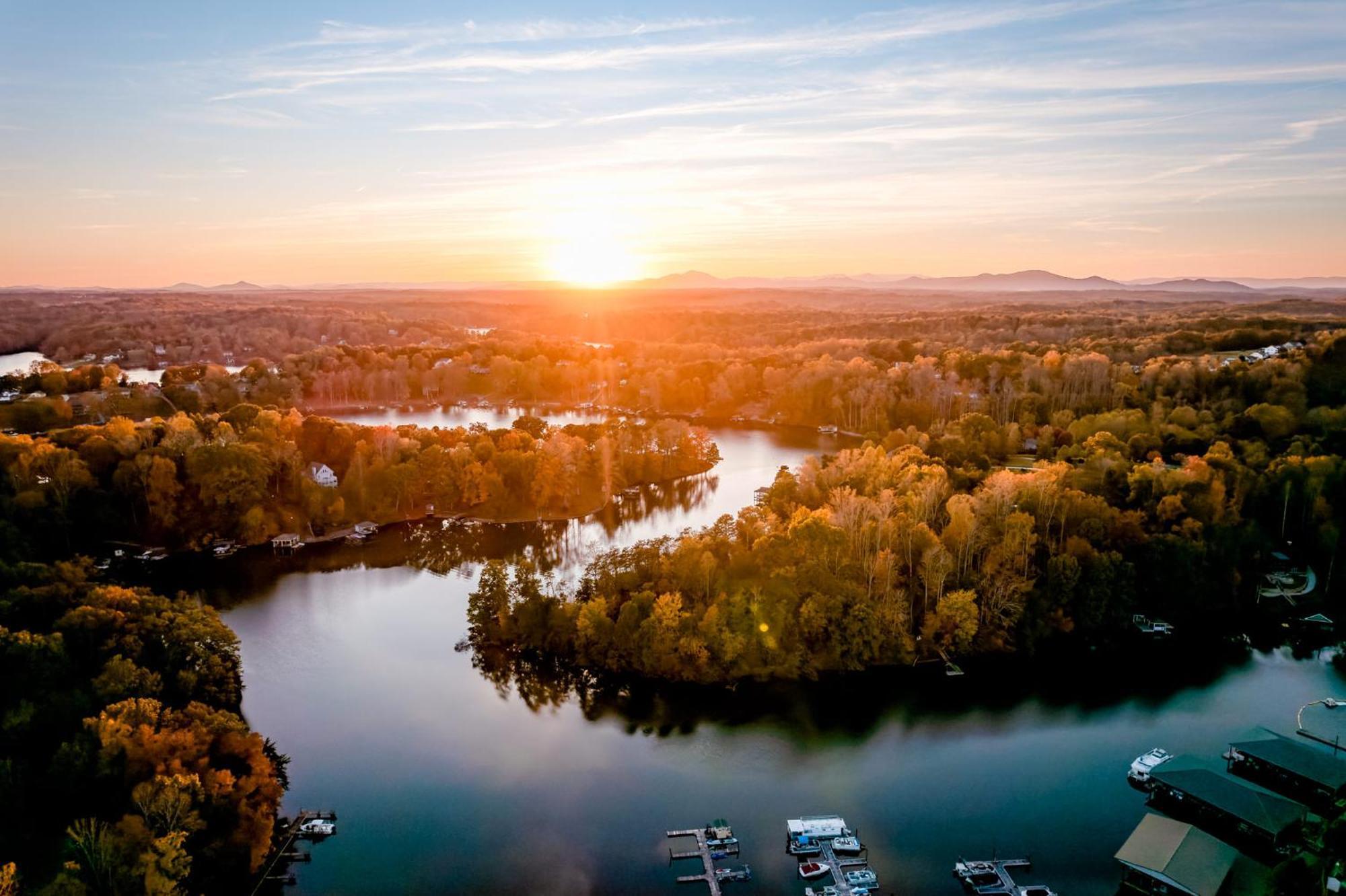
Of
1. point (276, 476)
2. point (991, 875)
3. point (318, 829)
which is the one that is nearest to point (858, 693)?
point (991, 875)

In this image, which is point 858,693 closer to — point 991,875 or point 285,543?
point 991,875

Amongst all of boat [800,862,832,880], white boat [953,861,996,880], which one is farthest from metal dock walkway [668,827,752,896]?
white boat [953,861,996,880]

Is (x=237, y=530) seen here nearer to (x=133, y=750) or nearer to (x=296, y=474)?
(x=296, y=474)

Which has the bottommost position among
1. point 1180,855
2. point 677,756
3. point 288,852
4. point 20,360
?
point 288,852

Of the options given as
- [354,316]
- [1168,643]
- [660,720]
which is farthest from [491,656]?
[354,316]

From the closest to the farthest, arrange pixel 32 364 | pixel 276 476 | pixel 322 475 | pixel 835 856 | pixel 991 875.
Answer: pixel 991 875
pixel 835 856
pixel 276 476
pixel 322 475
pixel 32 364
